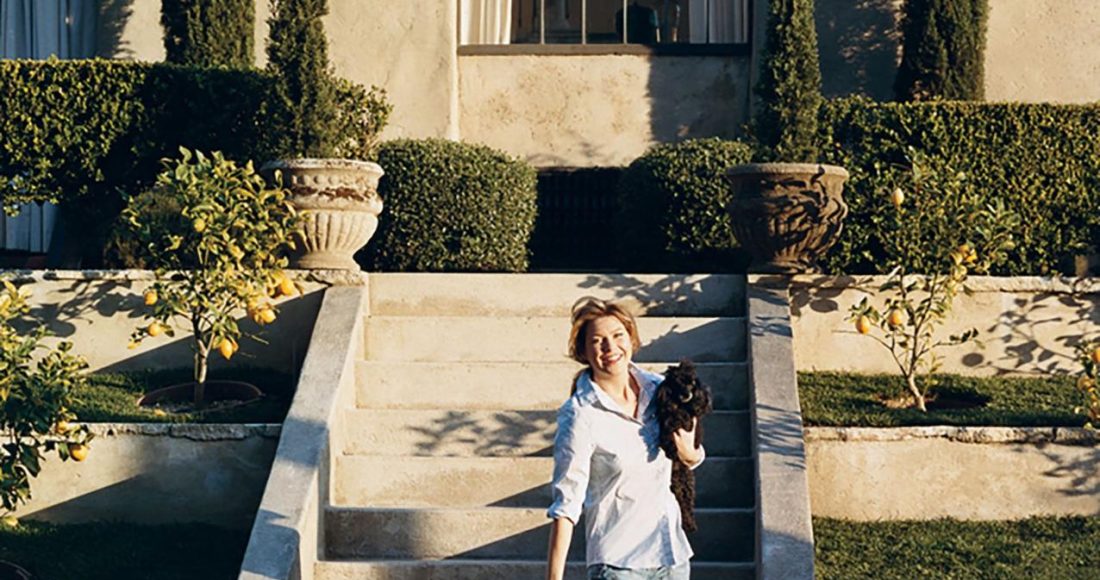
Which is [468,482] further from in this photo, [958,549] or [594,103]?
[594,103]

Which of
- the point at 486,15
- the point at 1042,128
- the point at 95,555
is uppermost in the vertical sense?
the point at 486,15

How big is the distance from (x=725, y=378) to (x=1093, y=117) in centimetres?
353

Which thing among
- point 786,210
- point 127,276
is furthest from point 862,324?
point 127,276

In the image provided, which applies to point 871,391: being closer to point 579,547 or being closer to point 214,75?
point 579,547

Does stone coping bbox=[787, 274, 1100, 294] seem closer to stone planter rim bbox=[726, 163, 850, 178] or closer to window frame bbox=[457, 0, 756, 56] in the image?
stone planter rim bbox=[726, 163, 850, 178]

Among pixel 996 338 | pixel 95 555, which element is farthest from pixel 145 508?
pixel 996 338

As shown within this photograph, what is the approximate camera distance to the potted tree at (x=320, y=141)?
408 inches

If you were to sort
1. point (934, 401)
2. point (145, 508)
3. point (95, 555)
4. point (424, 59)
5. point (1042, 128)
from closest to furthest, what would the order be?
point (95, 555) < point (145, 508) < point (934, 401) < point (1042, 128) < point (424, 59)

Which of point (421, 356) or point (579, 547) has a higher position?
point (421, 356)

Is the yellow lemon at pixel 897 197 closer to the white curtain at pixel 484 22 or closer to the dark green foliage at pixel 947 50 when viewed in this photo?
the dark green foliage at pixel 947 50

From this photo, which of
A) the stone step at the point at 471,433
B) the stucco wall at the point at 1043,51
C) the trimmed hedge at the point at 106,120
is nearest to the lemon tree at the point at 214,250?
the stone step at the point at 471,433

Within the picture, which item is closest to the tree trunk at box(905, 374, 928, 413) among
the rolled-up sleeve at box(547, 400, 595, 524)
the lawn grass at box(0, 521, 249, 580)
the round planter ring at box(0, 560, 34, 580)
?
the lawn grass at box(0, 521, 249, 580)

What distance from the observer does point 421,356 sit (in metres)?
10.1

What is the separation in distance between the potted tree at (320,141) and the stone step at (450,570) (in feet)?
8.05
